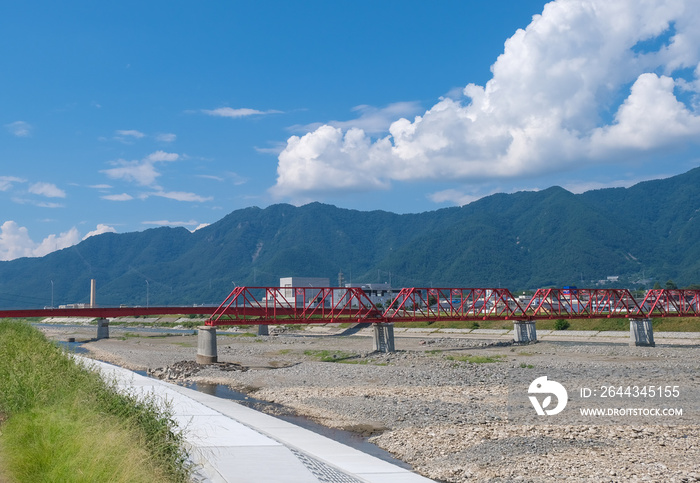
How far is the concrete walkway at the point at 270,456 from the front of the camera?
14.7 m

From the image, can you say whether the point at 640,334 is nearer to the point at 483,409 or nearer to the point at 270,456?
the point at 483,409

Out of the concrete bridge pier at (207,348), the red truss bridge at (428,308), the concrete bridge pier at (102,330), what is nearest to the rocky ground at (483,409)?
the concrete bridge pier at (207,348)

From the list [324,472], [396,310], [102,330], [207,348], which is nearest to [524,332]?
[396,310]

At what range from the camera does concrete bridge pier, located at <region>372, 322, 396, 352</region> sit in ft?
227

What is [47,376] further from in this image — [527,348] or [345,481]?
[527,348]

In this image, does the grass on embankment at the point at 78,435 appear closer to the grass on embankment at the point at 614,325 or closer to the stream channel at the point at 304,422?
the stream channel at the point at 304,422

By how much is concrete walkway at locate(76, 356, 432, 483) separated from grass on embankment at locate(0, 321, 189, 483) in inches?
47.2

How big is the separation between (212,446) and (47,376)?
639cm

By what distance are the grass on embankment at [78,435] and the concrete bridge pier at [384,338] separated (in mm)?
51151

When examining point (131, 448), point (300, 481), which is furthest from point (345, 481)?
point (131, 448)

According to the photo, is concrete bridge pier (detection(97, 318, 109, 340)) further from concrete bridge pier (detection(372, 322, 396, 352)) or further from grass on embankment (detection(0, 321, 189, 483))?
grass on embankment (detection(0, 321, 189, 483))

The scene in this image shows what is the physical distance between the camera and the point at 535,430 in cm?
2314

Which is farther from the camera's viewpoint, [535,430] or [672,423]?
[672,423]

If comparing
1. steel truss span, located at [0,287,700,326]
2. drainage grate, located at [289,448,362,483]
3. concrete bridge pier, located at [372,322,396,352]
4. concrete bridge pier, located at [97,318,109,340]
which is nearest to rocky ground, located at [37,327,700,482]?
drainage grate, located at [289,448,362,483]
